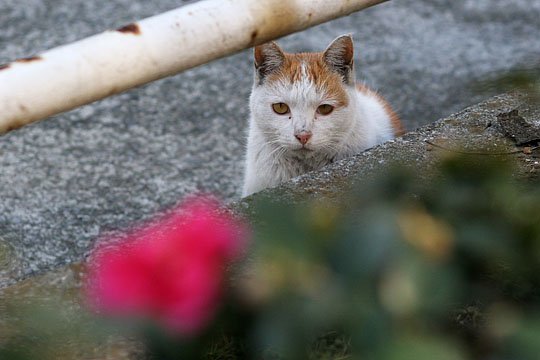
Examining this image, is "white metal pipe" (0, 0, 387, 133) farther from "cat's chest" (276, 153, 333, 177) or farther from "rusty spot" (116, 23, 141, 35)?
"cat's chest" (276, 153, 333, 177)

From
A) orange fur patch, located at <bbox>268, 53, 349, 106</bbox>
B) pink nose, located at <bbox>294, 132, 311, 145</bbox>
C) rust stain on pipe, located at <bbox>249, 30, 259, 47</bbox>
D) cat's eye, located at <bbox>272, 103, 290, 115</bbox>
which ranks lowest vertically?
pink nose, located at <bbox>294, 132, 311, 145</bbox>

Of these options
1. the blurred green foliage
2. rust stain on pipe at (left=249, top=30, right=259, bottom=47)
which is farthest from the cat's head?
the blurred green foliage

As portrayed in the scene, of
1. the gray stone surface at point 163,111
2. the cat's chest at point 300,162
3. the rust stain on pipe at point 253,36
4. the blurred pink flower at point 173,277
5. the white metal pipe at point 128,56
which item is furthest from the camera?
the gray stone surface at point 163,111

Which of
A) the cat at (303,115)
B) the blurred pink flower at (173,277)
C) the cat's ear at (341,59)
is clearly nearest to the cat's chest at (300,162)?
the cat at (303,115)

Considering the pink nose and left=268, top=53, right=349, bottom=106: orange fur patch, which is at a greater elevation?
left=268, top=53, right=349, bottom=106: orange fur patch

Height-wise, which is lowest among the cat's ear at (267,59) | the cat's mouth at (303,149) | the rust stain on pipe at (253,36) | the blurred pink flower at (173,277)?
the cat's mouth at (303,149)

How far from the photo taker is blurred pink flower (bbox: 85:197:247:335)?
691 mm

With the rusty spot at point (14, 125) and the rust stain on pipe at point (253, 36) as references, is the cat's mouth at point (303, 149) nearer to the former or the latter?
the rust stain on pipe at point (253, 36)

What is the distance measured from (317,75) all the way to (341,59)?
0.39 ft

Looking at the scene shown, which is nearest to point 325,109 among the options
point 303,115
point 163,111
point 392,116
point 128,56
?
point 303,115

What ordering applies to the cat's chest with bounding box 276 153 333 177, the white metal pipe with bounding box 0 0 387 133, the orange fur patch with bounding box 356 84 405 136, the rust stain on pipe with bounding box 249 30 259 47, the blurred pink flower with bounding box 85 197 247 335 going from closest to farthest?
the blurred pink flower with bounding box 85 197 247 335
the white metal pipe with bounding box 0 0 387 133
the rust stain on pipe with bounding box 249 30 259 47
the cat's chest with bounding box 276 153 333 177
the orange fur patch with bounding box 356 84 405 136

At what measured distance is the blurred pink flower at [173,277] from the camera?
2.27ft

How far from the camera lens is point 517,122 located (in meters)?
2.17

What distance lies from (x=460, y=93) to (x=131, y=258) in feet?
12.0
